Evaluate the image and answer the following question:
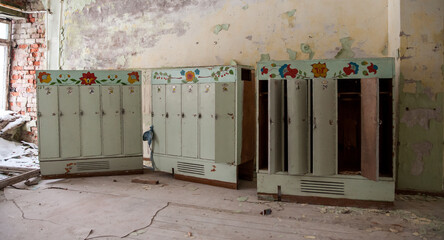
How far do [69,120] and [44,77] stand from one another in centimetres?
66

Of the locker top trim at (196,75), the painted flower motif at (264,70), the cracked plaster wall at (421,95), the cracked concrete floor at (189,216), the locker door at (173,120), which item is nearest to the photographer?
the cracked concrete floor at (189,216)

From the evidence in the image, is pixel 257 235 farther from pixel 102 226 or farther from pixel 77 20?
pixel 77 20

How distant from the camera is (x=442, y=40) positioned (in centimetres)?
350

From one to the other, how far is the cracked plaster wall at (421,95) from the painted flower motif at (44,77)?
443 centimetres

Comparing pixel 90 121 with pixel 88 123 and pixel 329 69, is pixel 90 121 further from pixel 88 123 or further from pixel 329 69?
pixel 329 69

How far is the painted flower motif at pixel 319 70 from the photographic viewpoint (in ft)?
10.7

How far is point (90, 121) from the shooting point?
14.7 ft

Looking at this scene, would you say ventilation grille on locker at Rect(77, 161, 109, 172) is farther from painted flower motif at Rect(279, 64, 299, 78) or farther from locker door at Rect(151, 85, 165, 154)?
painted flower motif at Rect(279, 64, 299, 78)

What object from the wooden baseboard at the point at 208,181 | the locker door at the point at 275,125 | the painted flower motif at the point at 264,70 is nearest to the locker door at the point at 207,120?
the wooden baseboard at the point at 208,181

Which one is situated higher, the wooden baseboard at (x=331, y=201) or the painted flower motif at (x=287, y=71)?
the painted flower motif at (x=287, y=71)

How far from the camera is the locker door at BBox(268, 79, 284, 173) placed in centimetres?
336

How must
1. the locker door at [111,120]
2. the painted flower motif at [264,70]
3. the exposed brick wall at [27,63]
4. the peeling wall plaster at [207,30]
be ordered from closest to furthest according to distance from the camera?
1. the painted flower motif at [264,70]
2. the peeling wall plaster at [207,30]
3. the locker door at [111,120]
4. the exposed brick wall at [27,63]

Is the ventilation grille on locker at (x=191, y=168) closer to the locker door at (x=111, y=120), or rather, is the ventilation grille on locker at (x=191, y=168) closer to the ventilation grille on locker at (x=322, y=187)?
the locker door at (x=111, y=120)

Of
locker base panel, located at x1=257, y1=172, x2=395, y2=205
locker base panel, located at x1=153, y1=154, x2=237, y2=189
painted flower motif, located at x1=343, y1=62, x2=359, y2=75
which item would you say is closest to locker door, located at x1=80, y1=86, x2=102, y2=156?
locker base panel, located at x1=153, y1=154, x2=237, y2=189
